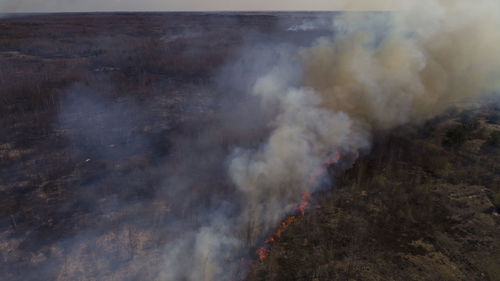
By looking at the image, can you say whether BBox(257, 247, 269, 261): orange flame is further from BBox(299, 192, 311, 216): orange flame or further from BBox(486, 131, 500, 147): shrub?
BBox(486, 131, 500, 147): shrub

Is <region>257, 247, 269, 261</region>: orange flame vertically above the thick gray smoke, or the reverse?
the thick gray smoke

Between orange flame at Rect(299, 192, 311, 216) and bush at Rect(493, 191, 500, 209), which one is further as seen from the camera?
bush at Rect(493, 191, 500, 209)

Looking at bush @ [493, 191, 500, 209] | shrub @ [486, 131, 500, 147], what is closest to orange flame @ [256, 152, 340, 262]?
bush @ [493, 191, 500, 209]

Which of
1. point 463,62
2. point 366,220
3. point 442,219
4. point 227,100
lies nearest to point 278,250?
point 366,220

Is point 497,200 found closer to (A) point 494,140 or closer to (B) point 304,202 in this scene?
(A) point 494,140

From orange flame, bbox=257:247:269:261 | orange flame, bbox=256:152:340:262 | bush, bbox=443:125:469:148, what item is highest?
bush, bbox=443:125:469:148

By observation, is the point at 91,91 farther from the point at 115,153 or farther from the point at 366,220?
the point at 366,220

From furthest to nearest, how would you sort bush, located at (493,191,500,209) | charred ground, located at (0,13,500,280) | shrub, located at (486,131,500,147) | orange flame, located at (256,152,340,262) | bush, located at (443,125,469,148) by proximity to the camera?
bush, located at (443,125,469,148) < shrub, located at (486,131,500,147) < bush, located at (493,191,500,209) < orange flame, located at (256,152,340,262) < charred ground, located at (0,13,500,280)

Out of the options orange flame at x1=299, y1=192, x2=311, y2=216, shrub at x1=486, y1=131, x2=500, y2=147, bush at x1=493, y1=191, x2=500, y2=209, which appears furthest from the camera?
shrub at x1=486, y1=131, x2=500, y2=147
